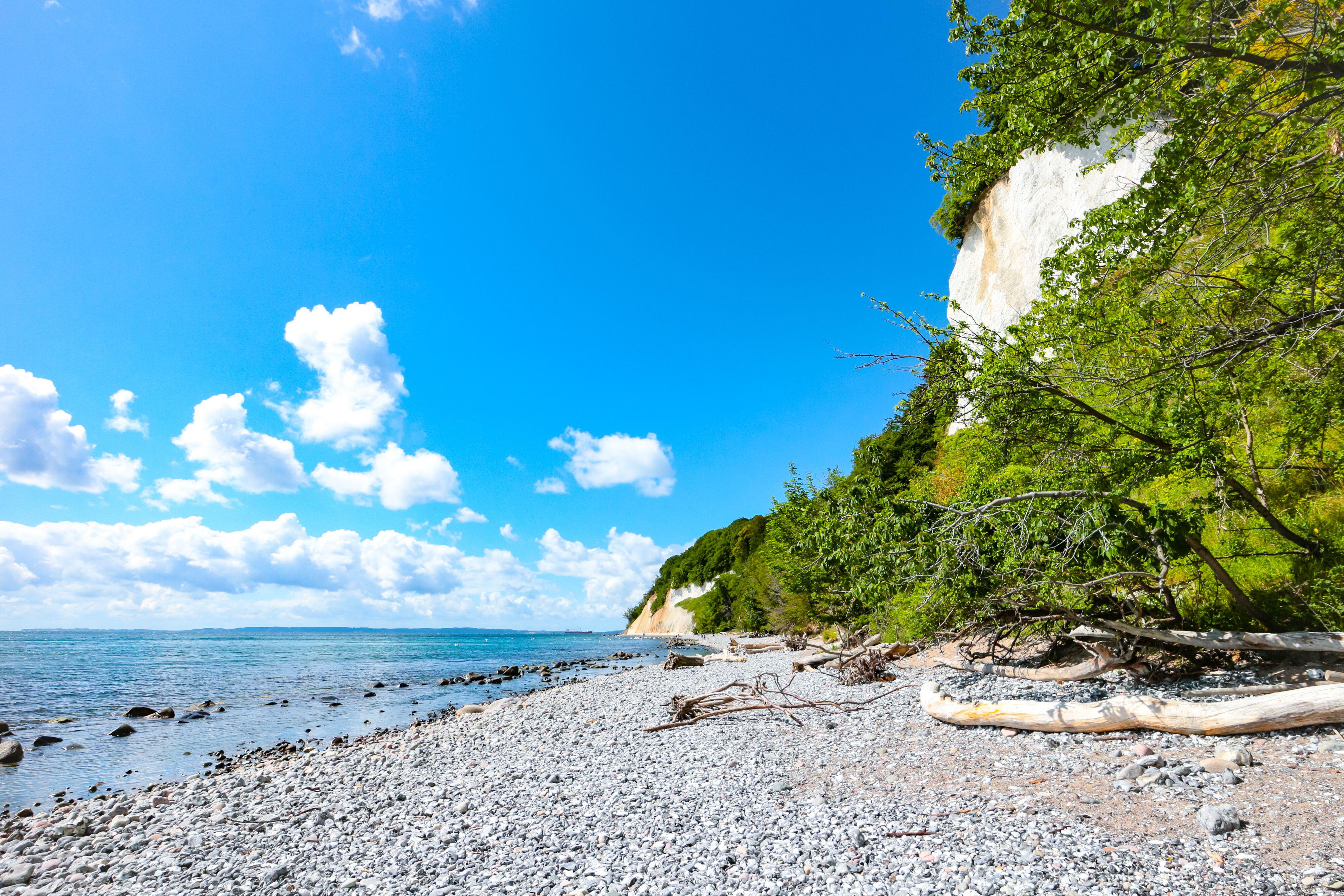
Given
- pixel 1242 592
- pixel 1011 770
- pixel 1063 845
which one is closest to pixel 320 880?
pixel 1063 845

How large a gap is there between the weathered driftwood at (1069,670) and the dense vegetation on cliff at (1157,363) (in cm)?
72

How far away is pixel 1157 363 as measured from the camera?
7109 mm

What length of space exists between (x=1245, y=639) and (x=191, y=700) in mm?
31439

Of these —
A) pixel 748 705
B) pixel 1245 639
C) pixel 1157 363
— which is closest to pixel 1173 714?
pixel 1245 639

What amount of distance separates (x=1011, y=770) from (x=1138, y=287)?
681 centimetres

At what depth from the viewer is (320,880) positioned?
17.9 feet

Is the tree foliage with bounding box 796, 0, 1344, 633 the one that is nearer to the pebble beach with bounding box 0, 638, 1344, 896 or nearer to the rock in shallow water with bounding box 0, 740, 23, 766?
the pebble beach with bounding box 0, 638, 1344, 896

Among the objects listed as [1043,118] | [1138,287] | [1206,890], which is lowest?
[1206,890]

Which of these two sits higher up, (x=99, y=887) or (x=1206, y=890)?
(x=1206, y=890)

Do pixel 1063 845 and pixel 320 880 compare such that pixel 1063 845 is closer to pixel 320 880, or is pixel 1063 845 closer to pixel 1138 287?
pixel 320 880

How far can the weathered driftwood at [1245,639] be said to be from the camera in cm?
701

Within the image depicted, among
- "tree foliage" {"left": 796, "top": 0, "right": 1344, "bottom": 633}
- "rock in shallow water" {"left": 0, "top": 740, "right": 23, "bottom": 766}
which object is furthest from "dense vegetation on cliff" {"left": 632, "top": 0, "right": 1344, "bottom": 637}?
"rock in shallow water" {"left": 0, "top": 740, "right": 23, "bottom": 766}

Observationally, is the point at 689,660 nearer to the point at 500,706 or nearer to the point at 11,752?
the point at 500,706

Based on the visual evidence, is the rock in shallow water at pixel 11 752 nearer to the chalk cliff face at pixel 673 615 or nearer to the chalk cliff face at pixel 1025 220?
the chalk cliff face at pixel 1025 220
